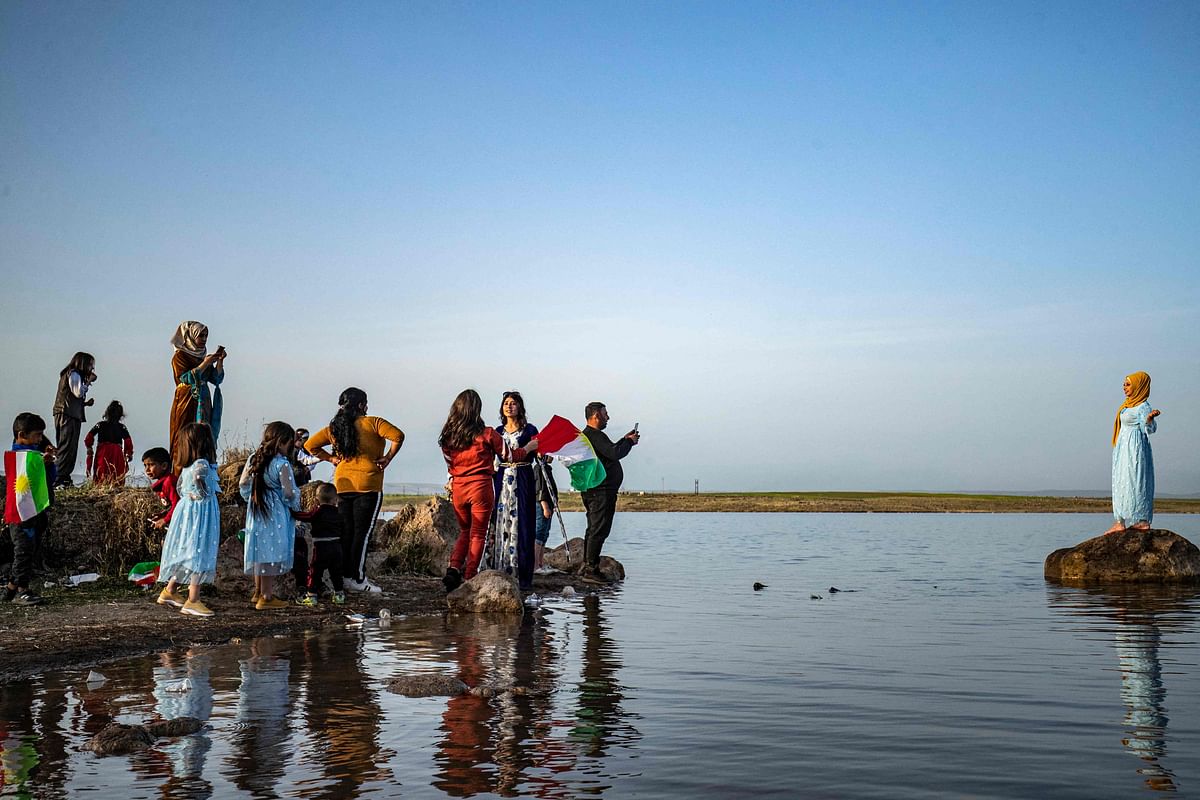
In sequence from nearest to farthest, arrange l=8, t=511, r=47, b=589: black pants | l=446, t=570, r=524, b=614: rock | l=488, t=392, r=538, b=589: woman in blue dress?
1. l=8, t=511, r=47, b=589: black pants
2. l=446, t=570, r=524, b=614: rock
3. l=488, t=392, r=538, b=589: woman in blue dress

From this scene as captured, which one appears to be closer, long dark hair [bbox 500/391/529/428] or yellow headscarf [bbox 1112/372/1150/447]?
long dark hair [bbox 500/391/529/428]

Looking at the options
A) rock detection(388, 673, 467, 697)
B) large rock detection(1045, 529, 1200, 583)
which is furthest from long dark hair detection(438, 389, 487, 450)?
large rock detection(1045, 529, 1200, 583)

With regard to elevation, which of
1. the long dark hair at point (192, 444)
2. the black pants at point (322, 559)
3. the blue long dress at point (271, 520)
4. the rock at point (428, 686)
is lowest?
the rock at point (428, 686)

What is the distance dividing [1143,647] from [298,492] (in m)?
7.98

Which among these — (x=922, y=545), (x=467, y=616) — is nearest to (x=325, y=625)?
(x=467, y=616)

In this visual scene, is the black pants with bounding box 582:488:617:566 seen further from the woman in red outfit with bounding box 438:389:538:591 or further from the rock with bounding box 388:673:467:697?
the rock with bounding box 388:673:467:697

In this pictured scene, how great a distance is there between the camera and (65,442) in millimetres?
Answer: 14891

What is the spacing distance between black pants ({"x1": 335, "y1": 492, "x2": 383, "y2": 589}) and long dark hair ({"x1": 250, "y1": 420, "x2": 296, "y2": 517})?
1292mm

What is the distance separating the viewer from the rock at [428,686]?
22.0 feet

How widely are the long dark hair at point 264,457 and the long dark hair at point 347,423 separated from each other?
0.99 metres

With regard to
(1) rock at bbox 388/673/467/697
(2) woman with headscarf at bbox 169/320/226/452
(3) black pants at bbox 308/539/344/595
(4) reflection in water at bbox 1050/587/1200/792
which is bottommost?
(4) reflection in water at bbox 1050/587/1200/792

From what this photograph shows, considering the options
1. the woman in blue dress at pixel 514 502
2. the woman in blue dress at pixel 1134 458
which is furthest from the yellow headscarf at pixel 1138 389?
the woman in blue dress at pixel 514 502

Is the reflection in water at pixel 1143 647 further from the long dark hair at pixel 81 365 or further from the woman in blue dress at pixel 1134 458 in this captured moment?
the long dark hair at pixel 81 365

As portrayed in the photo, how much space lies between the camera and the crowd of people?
33.7 feet
